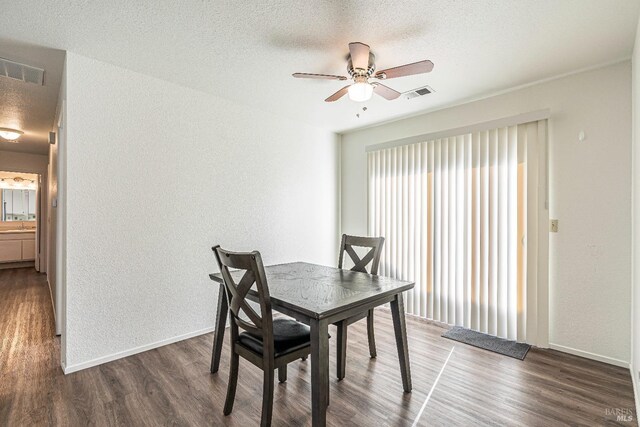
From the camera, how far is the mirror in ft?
23.1

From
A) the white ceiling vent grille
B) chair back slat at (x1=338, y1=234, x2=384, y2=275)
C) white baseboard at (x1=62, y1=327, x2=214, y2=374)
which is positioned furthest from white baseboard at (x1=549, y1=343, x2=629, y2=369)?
the white ceiling vent grille

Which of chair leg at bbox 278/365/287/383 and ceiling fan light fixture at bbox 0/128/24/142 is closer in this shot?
chair leg at bbox 278/365/287/383

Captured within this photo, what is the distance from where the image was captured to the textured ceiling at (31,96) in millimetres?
2273

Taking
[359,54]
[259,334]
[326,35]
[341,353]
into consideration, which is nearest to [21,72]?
[326,35]

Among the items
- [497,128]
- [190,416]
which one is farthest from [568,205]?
[190,416]

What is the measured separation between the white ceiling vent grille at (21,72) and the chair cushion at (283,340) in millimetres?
2756

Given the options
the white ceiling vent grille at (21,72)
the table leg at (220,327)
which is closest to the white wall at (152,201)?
the white ceiling vent grille at (21,72)

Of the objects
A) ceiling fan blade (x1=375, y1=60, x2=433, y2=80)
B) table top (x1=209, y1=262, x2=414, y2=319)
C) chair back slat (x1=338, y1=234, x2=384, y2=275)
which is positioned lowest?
table top (x1=209, y1=262, x2=414, y2=319)

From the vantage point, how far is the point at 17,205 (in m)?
7.26

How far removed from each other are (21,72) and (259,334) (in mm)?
2947

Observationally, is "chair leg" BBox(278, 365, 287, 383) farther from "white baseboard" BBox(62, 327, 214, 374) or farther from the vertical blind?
the vertical blind

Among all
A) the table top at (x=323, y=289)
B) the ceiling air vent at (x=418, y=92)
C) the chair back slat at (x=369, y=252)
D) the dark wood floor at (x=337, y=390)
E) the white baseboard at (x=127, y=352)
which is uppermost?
the ceiling air vent at (x=418, y=92)

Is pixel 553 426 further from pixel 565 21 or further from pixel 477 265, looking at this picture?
pixel 565 21

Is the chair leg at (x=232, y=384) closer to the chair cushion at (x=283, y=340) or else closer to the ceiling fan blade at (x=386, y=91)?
the chair cushion at (x=283, y=340)
